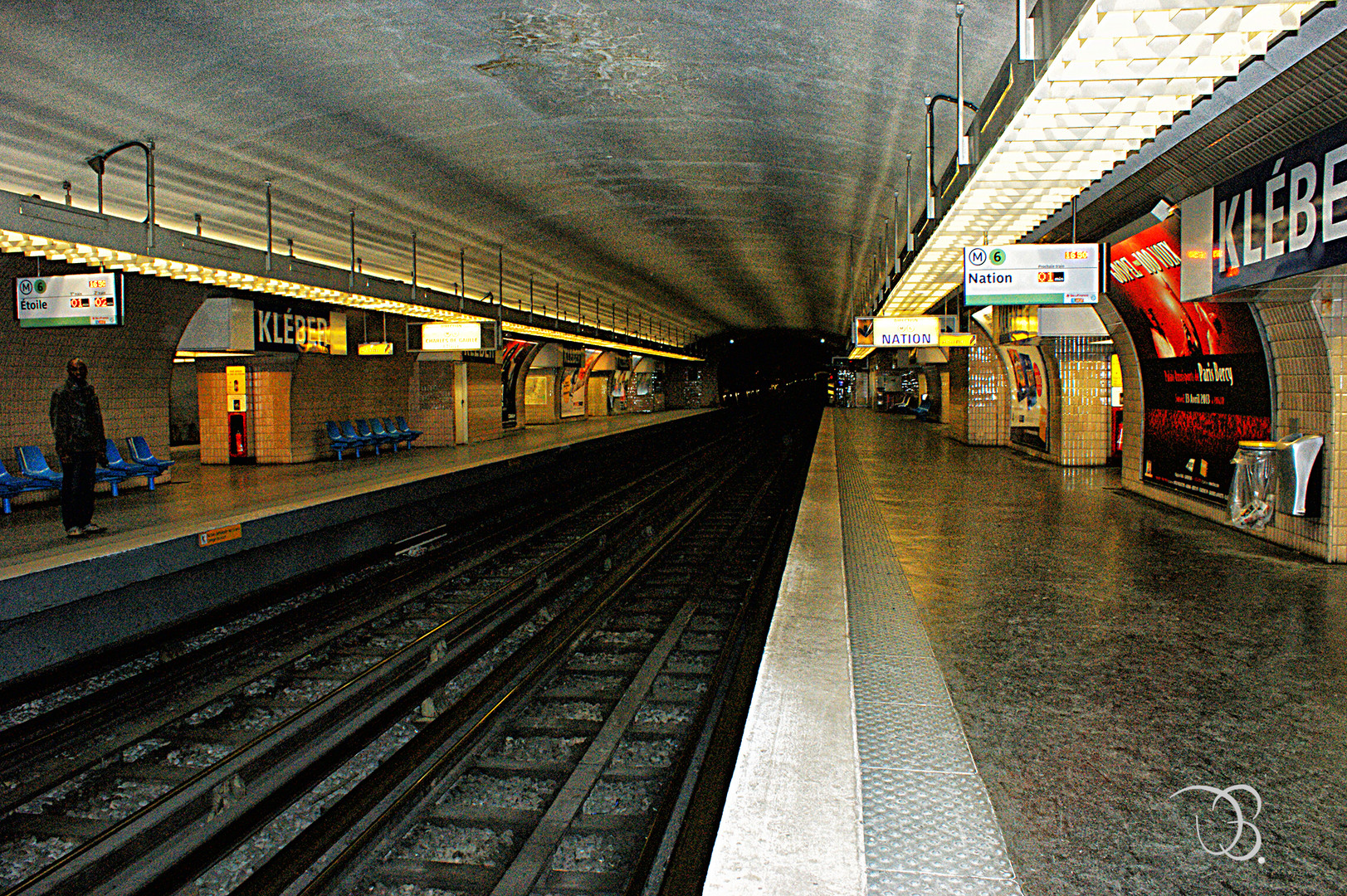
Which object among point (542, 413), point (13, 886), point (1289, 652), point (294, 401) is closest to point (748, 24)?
point (1289, 652)

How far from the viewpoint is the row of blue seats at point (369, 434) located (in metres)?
18.0

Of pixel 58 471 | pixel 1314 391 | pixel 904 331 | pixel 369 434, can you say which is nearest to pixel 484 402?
pixel 369 434

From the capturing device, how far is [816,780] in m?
3.27

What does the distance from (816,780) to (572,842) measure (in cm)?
133

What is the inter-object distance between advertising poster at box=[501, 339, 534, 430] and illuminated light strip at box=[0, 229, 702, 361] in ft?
35.9

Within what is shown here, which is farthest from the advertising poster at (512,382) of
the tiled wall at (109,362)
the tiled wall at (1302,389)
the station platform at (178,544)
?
the tiled wall at (1302,389)

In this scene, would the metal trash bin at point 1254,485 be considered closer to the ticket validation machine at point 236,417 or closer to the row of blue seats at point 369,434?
the row of blue seats at point 369,434

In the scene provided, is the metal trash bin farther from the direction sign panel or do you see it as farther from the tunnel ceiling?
the tunnel ceiling

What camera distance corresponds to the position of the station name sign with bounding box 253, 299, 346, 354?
599 inches

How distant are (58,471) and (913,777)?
38.4ft

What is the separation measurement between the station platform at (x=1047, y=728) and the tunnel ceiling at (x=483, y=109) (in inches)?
165

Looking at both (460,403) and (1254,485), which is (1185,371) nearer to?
(1254,485)

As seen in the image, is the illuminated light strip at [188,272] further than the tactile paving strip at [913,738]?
Yes

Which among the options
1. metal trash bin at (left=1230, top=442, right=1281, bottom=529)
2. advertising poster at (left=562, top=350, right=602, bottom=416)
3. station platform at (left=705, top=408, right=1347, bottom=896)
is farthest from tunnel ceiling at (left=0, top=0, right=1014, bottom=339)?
advertising poster at (left=562, top=350, right=602, bottom=416)
